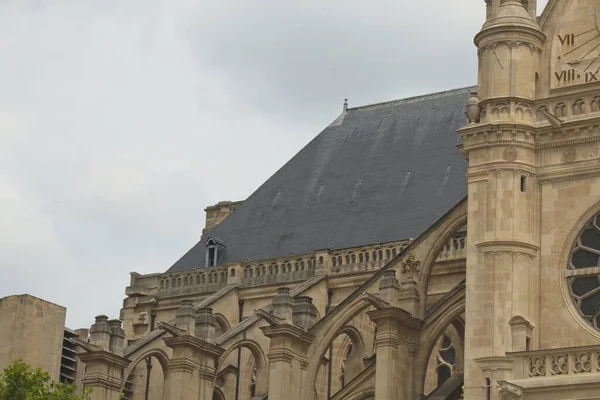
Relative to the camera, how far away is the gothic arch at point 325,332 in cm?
3572

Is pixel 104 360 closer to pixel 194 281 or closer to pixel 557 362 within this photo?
pixel 194 281

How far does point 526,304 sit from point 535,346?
0.78 meters

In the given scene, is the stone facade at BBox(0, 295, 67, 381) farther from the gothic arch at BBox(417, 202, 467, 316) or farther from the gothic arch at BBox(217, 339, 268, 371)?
A: the gothic arch at BBox(417, 202, 467, 316)

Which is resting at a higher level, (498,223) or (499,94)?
(499,94)

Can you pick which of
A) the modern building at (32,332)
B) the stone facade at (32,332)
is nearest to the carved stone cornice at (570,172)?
Answer: the modern building at (32,332)

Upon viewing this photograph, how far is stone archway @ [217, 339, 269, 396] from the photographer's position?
127 ft

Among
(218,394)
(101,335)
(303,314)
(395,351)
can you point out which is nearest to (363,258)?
(218,394)

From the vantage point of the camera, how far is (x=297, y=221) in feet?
151

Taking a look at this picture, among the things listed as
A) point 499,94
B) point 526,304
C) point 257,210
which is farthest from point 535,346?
point 257,210

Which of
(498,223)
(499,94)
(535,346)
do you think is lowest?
(535,346)

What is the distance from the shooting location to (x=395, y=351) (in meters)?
33.9

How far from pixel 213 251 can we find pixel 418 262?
1237cm

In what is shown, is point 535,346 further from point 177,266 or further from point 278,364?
point 177,266

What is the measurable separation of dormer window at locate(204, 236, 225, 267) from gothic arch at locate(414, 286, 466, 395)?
13011mm
